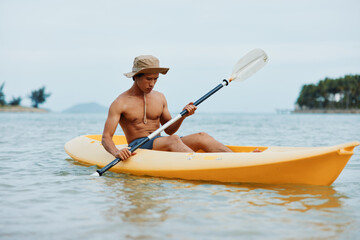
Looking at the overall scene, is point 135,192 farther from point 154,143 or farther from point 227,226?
point 227,226

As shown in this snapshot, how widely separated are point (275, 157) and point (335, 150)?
55 centimetres

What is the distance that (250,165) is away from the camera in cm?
390

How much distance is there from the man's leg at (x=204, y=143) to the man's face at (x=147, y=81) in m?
0.73

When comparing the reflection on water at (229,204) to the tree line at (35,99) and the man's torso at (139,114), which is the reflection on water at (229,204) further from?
the tree line at (35,99)

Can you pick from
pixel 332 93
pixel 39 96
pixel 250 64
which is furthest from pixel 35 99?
pixel 250 64

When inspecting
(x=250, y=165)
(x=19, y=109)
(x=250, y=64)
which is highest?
(x=250, y=64)

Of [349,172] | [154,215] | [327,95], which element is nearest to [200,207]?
[154,215]

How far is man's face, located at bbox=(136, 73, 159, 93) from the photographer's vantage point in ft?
14.4

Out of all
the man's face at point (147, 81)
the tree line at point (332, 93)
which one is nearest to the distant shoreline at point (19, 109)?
the tree line at point (332, 93)

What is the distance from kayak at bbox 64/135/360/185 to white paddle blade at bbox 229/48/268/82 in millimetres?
1137

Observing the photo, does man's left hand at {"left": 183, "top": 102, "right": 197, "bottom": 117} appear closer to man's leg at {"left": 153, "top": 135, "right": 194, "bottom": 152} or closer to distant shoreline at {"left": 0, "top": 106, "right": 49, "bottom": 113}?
man's leg at {"left": 153, "top": 135, "right": 194, "bottom": 152}

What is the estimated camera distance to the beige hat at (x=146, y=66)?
170 inches

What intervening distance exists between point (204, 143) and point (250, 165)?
2.82 feet

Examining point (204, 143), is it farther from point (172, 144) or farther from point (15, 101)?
point (15, 101)
